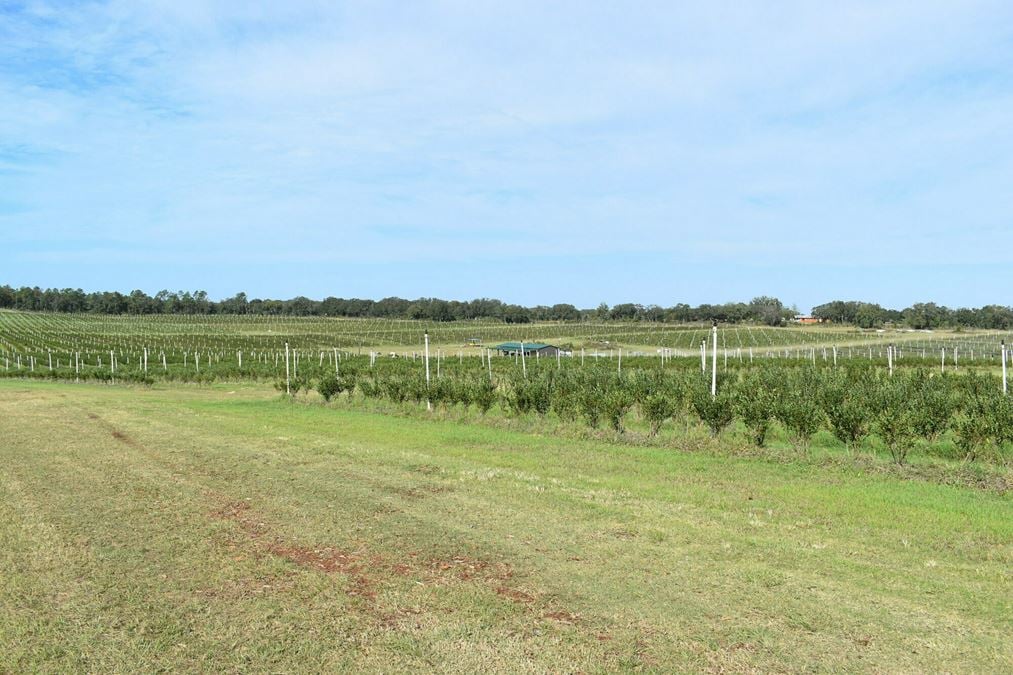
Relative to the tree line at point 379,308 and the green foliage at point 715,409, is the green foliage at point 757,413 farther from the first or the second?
the tree line at point 379,308

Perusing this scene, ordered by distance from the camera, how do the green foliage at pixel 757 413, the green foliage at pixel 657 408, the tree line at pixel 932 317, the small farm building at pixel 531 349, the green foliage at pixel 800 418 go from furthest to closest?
1. the tree line at pixel 932 317
2. the small farm building at pixel 531 349
3. the green foliage at pixel 657 408
4. the green foliage at pixel 757 413
5. the green foliage at pixel 800 418

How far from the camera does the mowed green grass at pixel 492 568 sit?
5.58m

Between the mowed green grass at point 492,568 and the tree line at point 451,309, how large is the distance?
401ft

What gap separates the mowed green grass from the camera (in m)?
5.58

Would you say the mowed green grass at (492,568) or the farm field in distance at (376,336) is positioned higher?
the farm field in distance at (376,336)

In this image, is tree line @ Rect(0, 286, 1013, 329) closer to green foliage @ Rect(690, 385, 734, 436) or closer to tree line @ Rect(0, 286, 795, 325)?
tree line @ Rect(0, 286, 795, 325)

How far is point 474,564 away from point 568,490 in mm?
4162

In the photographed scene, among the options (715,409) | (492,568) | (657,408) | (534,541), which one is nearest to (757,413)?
(715,409)

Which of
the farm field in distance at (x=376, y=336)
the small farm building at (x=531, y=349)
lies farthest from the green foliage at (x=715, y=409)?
the farm field in distance at (x=376, y=336)

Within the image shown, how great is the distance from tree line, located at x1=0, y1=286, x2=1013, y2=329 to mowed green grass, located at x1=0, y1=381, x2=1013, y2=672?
122 metres

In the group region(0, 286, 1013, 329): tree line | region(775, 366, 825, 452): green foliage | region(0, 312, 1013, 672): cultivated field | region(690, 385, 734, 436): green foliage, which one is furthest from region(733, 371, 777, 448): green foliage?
region(0, 286, 1013, 329): tree line

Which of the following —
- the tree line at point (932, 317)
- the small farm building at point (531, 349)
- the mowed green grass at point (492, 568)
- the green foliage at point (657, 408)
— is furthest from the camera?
the tree line at point (932, 317)

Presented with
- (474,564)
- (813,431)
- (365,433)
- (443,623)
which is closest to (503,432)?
(365,433)

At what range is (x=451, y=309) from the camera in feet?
490
